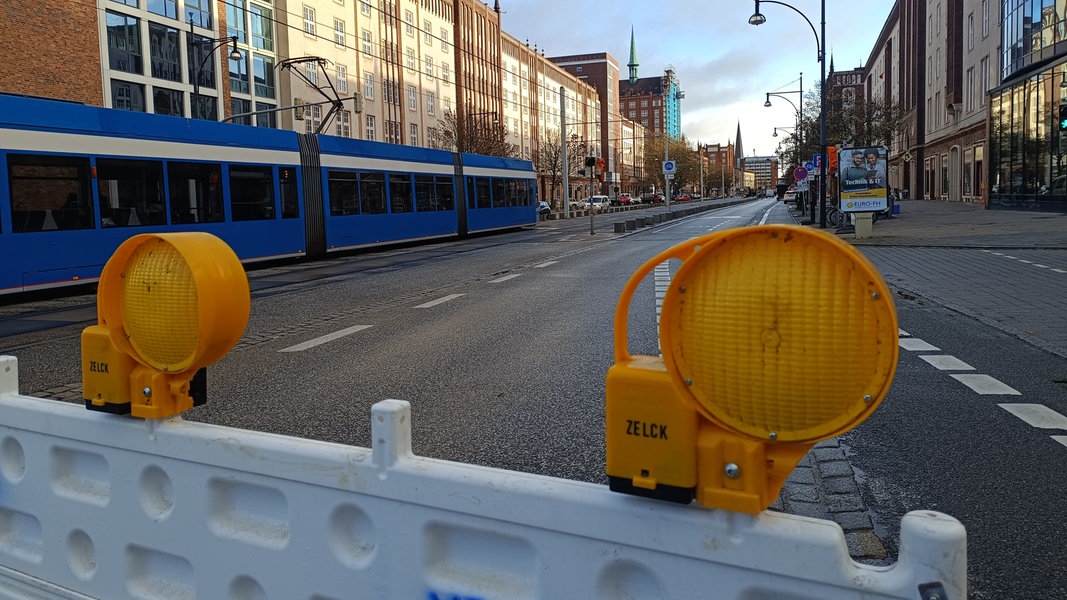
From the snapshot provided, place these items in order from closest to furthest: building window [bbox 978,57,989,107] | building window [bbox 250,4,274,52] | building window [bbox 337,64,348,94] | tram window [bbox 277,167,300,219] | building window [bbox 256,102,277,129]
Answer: tram window [bbox 277,167,300,219] → building window [bbox 978,57,989,107] → building window [bbox 256,102,277,129] → building window [bbox 250,4,274,52] → building window [bbox 337,64,348,94]

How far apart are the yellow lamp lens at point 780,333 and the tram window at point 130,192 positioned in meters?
15.0

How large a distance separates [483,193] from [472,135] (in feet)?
112

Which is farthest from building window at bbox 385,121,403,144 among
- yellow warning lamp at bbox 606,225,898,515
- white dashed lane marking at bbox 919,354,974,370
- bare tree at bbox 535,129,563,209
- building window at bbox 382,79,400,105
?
yellow warning lamp at bbox 606,225,898,515

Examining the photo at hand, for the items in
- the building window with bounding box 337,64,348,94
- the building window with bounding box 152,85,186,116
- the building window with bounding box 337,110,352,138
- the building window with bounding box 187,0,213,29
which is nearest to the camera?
the building window with bounding box 152,85,186,116

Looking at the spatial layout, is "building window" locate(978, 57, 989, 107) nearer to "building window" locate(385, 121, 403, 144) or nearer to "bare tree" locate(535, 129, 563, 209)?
"building window" locate(385, 121, 403, 144)

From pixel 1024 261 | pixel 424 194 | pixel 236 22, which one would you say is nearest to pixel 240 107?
pixel 236 22

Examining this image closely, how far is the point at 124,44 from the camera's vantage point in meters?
37.8

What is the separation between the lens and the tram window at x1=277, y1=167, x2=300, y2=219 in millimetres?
19672

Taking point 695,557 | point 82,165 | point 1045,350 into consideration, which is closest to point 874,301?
A: point 695,557

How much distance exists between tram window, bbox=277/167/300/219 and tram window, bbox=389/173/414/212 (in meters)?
4.85

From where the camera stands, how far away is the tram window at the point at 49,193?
1312 centimetres

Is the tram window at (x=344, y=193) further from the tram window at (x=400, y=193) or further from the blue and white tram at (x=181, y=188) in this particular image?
the tram window at (x=400, y=193)

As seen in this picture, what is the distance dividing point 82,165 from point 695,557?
15.0 meters

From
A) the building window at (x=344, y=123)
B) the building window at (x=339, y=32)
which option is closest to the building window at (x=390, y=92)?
the building window at (x=339, y=32)
